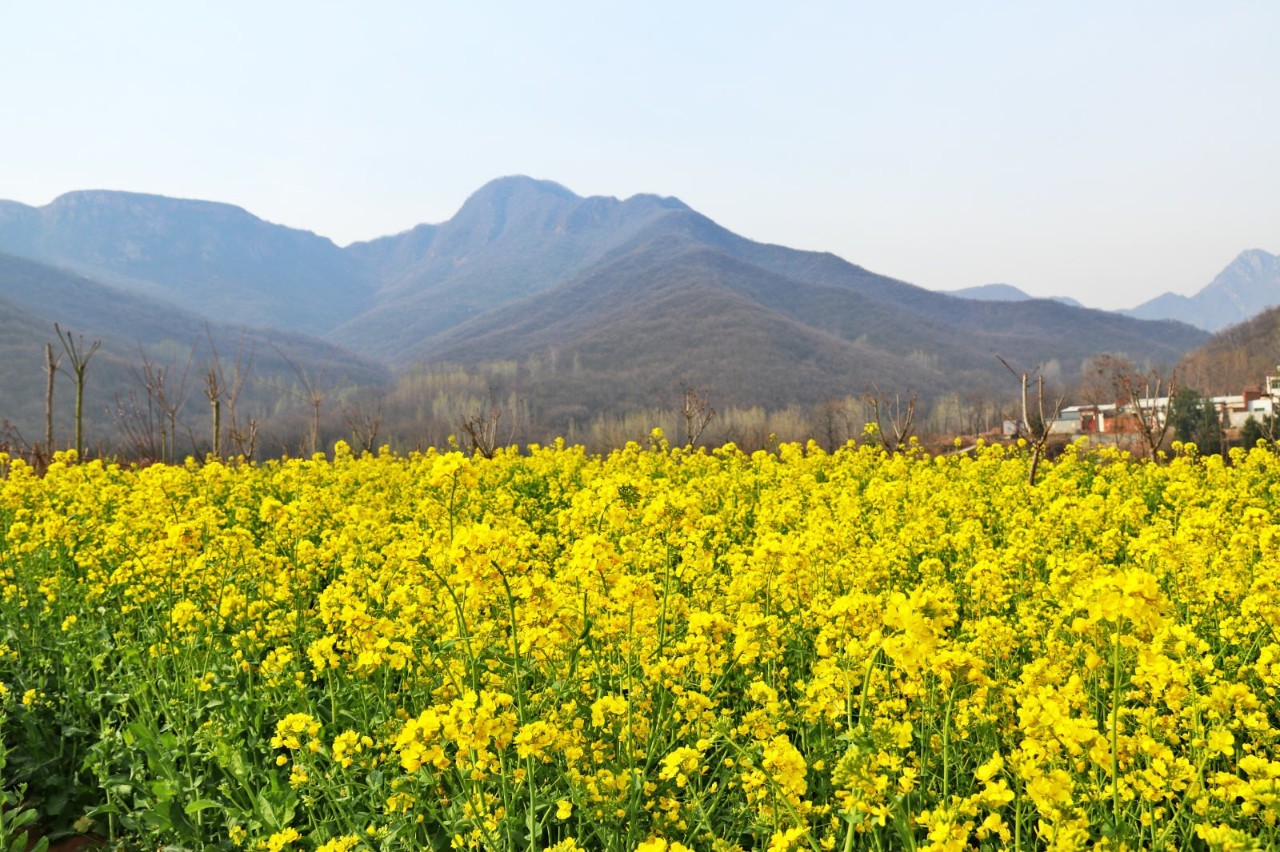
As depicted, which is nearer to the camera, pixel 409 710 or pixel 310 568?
pixel 409 710

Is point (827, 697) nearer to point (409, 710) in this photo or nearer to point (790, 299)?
point (409, 710)

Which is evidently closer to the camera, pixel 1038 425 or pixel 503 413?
pixel 1038 425

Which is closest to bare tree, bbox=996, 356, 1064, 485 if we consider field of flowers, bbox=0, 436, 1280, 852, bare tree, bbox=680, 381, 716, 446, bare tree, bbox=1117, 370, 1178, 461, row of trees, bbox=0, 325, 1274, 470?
bare tree, bbox=1117, 370, 1178, 461

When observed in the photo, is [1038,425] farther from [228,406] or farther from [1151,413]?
[228,406]

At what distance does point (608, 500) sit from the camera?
3.65 metres

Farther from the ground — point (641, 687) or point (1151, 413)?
point (1151, 413)

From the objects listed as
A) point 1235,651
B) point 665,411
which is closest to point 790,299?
point 665,411

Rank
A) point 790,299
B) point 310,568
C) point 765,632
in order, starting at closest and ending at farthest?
point 765,632 → point 310,568 → point 790,299

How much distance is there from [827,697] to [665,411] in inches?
3315

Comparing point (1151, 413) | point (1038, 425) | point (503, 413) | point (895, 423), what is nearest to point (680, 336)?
point (503, 413)

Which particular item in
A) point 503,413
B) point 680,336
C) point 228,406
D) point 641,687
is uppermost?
point 680,336

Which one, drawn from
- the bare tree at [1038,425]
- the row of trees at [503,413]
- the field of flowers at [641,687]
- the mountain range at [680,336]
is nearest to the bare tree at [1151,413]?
the bare tree at [1038,425]

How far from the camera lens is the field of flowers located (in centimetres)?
240

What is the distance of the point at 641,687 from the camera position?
3188mm
